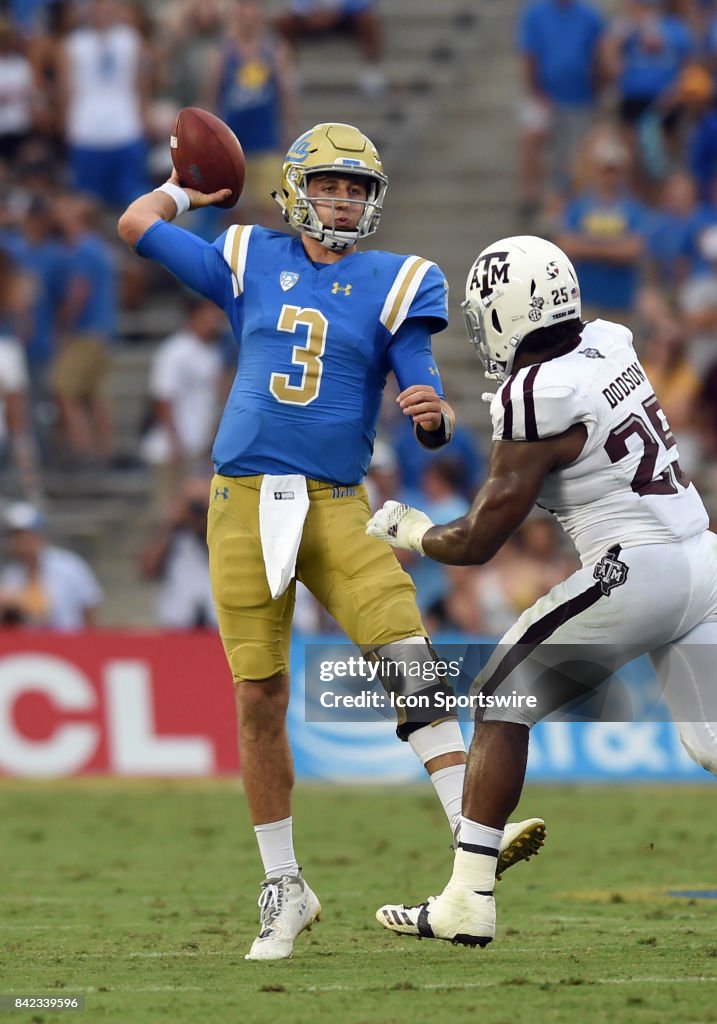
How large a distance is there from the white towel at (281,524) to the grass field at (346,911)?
1.09 meters

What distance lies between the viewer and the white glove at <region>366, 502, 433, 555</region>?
5145 mm

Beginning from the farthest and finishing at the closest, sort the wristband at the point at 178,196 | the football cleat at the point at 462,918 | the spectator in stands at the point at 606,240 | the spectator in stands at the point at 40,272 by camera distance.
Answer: the spectator in stands at the point at 40,272, the spectator in stands at the point at 606,240, the wristband at the point at 178,196, the football cleat at the point at 462,918

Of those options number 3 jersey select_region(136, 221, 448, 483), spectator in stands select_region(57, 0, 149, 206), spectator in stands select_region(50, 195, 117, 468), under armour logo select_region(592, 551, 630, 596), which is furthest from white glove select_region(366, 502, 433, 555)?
spectator in stands select_region(57, 0, 149, 206)

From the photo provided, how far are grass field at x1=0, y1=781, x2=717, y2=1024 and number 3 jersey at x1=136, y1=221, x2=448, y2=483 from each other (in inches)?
57.1

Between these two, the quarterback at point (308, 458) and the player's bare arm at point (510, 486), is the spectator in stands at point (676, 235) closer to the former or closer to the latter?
the quarterback at point (308, 458)

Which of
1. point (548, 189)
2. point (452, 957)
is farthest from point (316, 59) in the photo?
point (452, 957)

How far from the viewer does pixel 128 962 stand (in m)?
5.30

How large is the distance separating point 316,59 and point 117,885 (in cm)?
945

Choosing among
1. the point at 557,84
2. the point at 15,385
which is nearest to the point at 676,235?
the point at 557,84

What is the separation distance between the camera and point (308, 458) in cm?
552

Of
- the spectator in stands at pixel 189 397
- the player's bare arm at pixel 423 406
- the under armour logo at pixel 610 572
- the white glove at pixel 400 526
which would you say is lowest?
the under armour logo at pixel 610 572

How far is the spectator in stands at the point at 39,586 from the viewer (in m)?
11.1

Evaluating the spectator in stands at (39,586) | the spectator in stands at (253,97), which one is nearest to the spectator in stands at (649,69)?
the spectator in stands at (253,97)

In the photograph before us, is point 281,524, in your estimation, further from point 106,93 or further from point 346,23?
point 346,23
